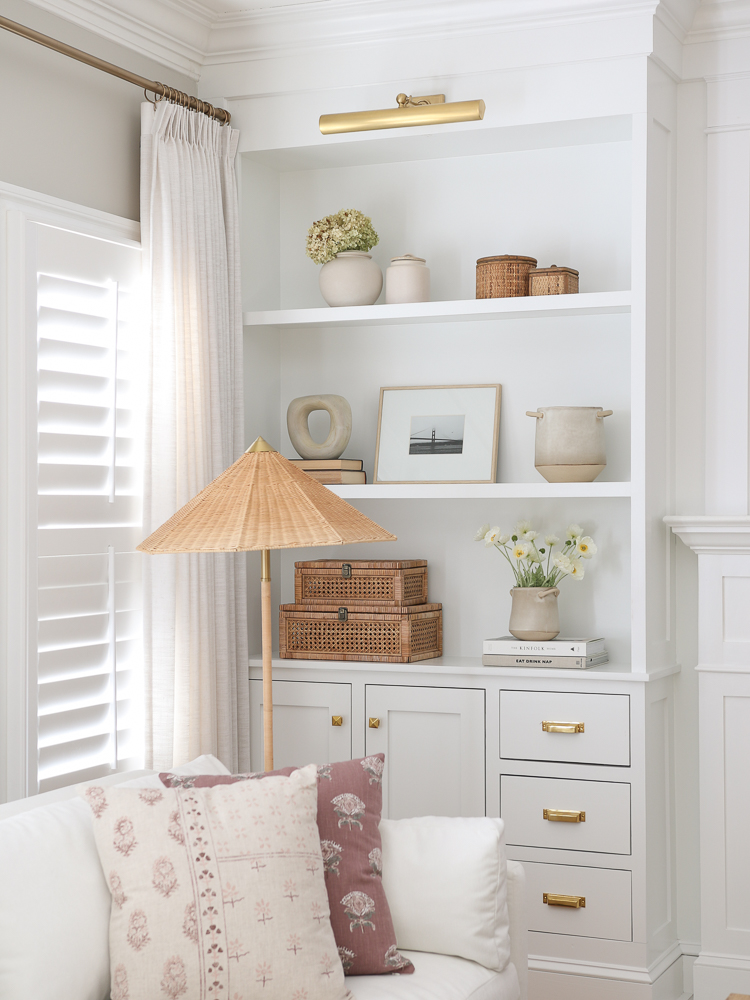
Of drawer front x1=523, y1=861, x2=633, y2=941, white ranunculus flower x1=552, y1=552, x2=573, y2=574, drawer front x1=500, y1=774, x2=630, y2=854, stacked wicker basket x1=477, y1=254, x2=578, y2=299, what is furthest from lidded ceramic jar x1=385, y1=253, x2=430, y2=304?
drawer front x1=523, y1=861, x2=633, y2=941

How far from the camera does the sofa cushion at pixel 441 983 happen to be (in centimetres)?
193

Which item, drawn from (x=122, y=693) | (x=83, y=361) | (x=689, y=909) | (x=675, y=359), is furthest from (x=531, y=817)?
(x=83, y=361)

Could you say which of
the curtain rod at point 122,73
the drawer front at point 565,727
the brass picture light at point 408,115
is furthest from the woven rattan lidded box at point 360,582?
the curtain rod at point 122,73

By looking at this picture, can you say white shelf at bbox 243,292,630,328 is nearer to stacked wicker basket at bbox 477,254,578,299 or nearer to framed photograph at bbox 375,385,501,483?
stacked wicker basket at bbox 477,254,578,299

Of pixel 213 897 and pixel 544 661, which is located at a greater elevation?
pixel 544 661

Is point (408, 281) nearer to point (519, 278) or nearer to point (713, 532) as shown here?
point (519, 278)

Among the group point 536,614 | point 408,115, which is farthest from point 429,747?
point 408,115

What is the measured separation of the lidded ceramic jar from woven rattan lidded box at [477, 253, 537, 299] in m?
0.19

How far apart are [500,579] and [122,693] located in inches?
47.0

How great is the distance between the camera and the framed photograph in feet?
10.9

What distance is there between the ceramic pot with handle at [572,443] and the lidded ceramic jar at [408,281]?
513 millimetres

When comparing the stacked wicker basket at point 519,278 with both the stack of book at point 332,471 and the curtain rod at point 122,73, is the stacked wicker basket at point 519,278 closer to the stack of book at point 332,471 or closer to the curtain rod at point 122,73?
the stack of book at point 332,471

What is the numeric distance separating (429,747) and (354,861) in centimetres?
110

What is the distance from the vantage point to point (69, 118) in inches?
112
